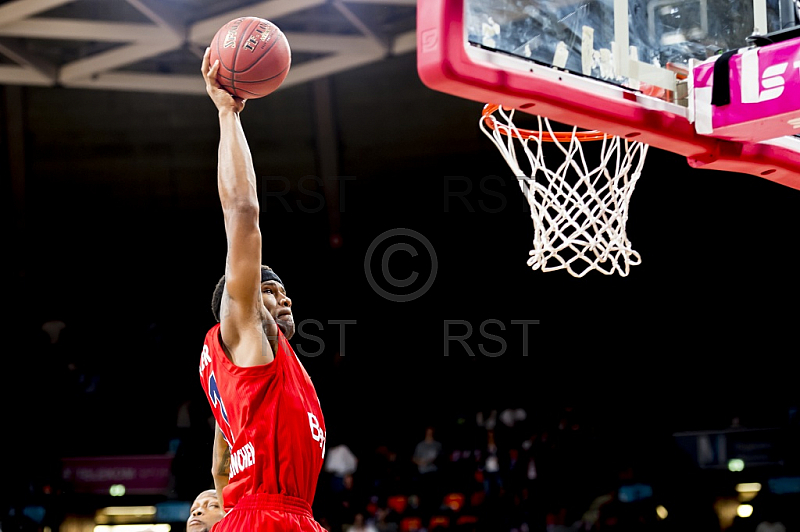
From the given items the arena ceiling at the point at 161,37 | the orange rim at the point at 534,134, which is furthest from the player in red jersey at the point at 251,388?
the arena ceiling at the point at 161,37

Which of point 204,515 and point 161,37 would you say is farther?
point 161,37

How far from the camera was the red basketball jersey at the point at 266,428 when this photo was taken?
293cm

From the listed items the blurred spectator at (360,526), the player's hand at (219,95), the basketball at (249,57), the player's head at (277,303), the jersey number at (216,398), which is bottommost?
the blurred spectator at (360,526)

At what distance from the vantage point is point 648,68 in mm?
3361

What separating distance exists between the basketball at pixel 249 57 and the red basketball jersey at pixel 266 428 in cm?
83

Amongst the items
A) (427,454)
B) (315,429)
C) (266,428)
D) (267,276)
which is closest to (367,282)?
(427,454)

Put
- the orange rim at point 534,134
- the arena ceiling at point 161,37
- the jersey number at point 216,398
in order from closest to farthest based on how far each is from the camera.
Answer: the jersey number at point 216,398 < the orange rim at point 534,134 < the arena ceiling at point 161,37

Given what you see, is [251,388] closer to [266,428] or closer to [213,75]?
[266,428]

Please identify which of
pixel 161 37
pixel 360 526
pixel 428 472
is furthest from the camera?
pixel 428 472

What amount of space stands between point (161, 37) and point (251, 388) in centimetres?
777

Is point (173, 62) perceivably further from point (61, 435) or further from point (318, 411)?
point (318, 411)

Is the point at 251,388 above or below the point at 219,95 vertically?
below

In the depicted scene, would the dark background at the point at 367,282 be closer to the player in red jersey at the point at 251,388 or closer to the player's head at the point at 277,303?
the player's head at the point at 277,303

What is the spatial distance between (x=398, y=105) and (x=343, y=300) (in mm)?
2661
